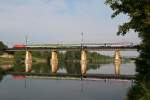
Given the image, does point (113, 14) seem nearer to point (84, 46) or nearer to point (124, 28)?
point (124, 28)

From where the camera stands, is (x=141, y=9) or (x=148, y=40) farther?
(x=148, y=40)

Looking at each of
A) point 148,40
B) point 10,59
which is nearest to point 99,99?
point 148,40

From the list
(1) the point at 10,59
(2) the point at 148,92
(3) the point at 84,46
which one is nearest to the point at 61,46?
(3) the point at 84,46

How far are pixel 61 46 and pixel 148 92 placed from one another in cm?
12254

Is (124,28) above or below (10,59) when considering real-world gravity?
A: above

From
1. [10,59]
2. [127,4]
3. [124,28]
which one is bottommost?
[10,59]

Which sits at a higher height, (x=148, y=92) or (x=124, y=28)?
(x=124, y=28)

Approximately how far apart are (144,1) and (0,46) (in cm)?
14494

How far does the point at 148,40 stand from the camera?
34250mm

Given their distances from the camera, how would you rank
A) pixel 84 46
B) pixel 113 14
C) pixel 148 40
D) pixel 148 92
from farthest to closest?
pixel 84 46
pixel 148 40
pixel 113 14
pixel 148 92

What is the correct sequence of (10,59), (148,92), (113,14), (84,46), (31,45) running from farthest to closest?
(10,59) → (31,45) → (84,46) → (113,14) → (148,92)

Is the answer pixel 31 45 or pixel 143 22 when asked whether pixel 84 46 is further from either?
pixel 143 22

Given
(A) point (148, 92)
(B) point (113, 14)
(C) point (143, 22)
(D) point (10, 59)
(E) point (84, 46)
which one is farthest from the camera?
(D) point (10, 59)

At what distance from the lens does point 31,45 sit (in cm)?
14975
